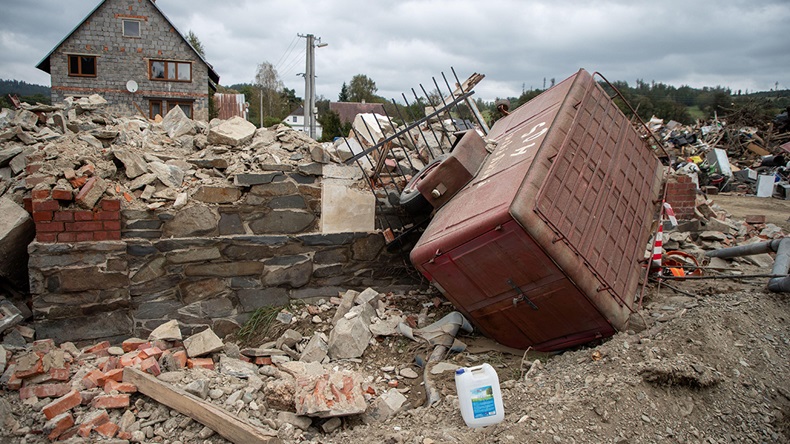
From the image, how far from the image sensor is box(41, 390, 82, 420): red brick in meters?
3.38

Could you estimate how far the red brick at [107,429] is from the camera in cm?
332

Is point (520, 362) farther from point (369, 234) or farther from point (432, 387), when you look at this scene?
point (369, 234)

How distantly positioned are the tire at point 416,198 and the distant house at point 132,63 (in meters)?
22.2

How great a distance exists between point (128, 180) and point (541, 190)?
3.93 meters

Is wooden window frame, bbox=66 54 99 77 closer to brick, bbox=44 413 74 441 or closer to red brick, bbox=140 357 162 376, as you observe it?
red brick, bbox=140 357 162 376

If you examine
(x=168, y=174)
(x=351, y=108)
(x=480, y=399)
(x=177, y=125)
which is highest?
(x=351, y=108)

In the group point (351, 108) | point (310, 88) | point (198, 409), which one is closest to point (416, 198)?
point (198, 409)

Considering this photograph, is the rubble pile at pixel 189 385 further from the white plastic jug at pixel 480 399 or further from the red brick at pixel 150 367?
the white plastic jug at pixel 480 399

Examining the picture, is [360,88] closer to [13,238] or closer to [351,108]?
[351,108]

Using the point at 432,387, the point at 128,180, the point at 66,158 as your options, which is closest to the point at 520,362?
the point at 432,387

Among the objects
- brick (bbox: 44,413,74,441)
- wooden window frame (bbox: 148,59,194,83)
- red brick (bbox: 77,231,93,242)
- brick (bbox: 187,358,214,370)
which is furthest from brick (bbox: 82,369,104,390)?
wooden window frame (bbox: 148,59,194,83)

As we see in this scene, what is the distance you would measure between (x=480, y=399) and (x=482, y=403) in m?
0.03

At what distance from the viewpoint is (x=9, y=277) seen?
182 inches

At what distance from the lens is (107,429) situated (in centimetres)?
334
